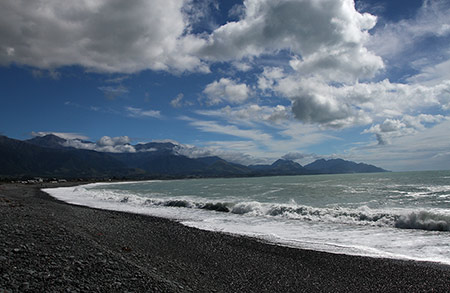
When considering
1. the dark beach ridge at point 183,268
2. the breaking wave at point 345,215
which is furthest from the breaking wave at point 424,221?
the dark beach ridge at point 183,268

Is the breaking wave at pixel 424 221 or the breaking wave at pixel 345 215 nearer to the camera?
the breaking wave at pixel 424 221

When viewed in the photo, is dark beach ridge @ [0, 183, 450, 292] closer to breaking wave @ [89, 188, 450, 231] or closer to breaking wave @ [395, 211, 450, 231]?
breaking wave @ [395, 211, 450, 231]

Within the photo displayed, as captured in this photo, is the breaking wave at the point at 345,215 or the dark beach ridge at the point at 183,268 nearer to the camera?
the dark beach ridge at the point at 183,268

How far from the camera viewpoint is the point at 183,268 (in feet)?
28.8

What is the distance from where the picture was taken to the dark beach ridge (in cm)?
644

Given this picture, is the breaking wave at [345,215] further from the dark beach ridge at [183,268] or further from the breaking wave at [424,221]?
the dark beach ridge at [183,268]

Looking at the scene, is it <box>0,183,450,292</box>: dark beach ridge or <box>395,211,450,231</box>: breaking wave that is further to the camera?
<box>395,211,450,231</box>: breaking wave

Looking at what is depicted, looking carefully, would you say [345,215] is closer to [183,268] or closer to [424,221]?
[424,221]

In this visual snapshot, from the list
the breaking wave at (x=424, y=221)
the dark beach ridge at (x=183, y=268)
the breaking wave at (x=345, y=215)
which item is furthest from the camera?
the breaking wave at (x=345, y=215)

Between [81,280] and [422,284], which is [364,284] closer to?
[422,284]

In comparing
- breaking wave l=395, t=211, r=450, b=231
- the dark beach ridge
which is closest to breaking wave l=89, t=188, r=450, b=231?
breaking wave l=395, t=211, r=450, b=231

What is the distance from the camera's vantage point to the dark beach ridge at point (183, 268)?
6.44 metres

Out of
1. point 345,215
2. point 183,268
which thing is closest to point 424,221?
point 345,215

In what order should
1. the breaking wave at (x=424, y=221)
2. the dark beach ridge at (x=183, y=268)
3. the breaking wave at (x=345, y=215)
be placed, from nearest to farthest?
the dark beach ridge at (x=183, y=268) → the breaking wave at (x=424, y=221) → the breaking wave at (x=345, y=215)
